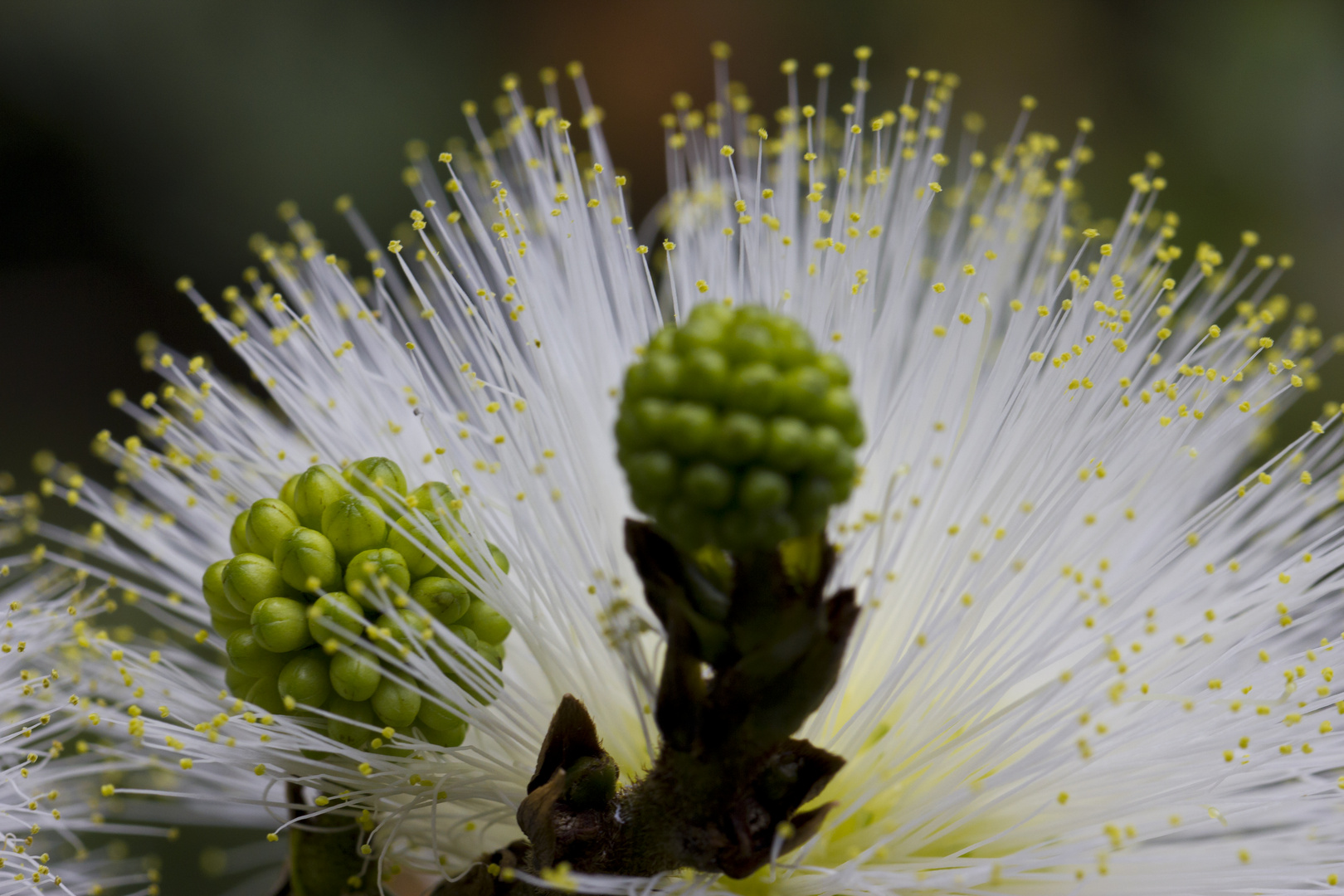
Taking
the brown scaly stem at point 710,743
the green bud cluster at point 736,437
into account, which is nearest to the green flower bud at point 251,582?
the brown scaly stem at point 710,743

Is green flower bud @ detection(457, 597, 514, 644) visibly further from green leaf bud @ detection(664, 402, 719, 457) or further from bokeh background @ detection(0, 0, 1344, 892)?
bokeh background @ detection(0, 0, 1344, 892)

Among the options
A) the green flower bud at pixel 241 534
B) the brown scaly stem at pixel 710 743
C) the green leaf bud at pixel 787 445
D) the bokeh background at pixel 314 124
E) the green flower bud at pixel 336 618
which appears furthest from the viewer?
the bokeh background at pixel 314 124

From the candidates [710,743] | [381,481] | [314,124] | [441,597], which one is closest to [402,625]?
[441,597]

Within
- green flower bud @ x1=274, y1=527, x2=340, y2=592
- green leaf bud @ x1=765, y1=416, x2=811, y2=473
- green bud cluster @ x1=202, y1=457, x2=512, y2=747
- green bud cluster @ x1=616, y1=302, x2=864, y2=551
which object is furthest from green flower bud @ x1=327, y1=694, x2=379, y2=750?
green leaf bud @ x1=765, y1=416, x2=811, y2=473

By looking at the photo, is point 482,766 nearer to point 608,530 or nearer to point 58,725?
point 608,530

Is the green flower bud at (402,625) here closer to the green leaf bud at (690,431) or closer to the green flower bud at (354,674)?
the green flower bud at (354,674)

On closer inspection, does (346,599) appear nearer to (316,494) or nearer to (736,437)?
(316,494)
